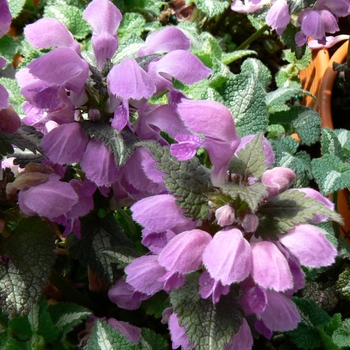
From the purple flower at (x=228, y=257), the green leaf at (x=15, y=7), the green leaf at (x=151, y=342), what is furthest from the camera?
the green leaf at (x=15, y=7)

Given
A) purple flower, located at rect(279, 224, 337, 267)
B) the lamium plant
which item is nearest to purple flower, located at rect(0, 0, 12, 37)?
the lamium plant

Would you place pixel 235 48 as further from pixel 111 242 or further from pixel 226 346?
pixel 226 346

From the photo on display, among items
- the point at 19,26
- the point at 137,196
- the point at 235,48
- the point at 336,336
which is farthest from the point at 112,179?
the point at 19,26

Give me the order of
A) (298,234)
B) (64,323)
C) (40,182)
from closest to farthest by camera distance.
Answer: (298,234)
(40,182)
(64,323)

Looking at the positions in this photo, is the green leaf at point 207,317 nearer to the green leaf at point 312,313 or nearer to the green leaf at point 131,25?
the green leaf at point 312,313

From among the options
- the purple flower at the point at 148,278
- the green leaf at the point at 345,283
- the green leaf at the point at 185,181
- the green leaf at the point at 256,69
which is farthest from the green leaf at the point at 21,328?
the green leaf at the point at 256,69
